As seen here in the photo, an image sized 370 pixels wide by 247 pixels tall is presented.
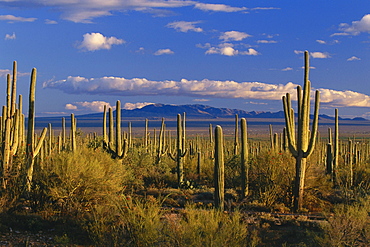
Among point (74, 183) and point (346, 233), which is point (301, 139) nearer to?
point (346, 233)

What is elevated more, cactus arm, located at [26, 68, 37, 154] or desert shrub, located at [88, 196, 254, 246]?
cactus arm, located at [26, 68, 37, 154]

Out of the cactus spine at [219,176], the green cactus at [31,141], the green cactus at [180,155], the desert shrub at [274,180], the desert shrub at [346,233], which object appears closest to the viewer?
the desert shrub at [346,233]

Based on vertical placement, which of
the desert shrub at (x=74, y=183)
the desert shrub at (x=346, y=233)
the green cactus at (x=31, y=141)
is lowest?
the desert shrub at (x=346, y=233)

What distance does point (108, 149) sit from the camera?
21.2 m

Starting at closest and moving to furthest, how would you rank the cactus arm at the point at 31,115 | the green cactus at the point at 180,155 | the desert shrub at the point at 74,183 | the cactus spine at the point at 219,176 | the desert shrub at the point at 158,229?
1. the desert shrub at the point at 158,229
2. the desert shrub at the point at 74,183
3. the cactus spine at the point at 219,176
4. the cactus arm at the point at 31,115
5. the green cactus at the point at 180,155

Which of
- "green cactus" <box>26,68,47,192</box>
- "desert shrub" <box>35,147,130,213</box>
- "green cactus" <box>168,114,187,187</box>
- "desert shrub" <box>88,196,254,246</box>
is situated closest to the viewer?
"desert shrub" <box>88,196,254,246</box>

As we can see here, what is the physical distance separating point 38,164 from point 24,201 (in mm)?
1770

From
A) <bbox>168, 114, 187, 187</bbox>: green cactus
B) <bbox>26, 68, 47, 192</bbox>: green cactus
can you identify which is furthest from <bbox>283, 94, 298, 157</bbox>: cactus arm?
<bbox>26, 68, 47, 192</bbox>: green cactus

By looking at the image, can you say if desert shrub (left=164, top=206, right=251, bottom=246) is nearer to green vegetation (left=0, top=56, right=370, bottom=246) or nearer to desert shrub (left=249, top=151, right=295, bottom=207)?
green vegetation (left=0, top=56, right=370, bottom=246)

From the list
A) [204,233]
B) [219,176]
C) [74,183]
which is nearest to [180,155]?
[219,176]

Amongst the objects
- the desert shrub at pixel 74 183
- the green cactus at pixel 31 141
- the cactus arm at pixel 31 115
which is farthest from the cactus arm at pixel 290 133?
the cactus arm at pixel 31 115

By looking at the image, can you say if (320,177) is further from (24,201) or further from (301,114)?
(24,201)

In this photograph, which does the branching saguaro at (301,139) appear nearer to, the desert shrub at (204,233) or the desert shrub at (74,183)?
the desert shrub at (204,233)

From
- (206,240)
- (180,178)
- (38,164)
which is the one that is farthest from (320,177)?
(38,164)
